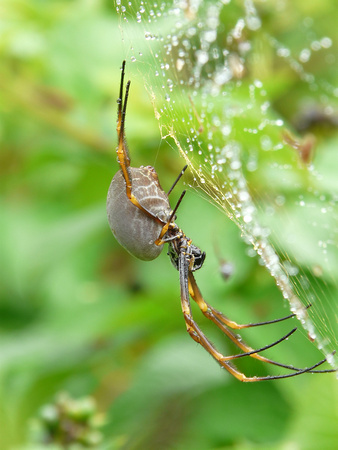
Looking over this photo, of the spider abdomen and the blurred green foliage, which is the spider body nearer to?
the spider abdomen

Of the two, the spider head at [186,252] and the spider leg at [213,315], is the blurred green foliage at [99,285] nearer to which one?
the spider leg at [213,315]

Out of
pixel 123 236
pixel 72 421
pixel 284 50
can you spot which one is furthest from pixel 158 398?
pixel 284 50

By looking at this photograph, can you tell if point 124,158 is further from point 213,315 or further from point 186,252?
point 213,315

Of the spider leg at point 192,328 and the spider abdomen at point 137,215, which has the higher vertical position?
the spider abdomen at point 137,215

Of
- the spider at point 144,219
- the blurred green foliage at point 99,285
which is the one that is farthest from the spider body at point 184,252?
the blurred green foliage at point 99,285

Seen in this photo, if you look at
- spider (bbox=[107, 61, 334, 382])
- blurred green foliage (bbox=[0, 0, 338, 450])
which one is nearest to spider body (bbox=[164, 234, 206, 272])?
spider (bbox=[107, 61, 334, 382])

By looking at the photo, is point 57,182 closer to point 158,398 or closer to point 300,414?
point 158,398

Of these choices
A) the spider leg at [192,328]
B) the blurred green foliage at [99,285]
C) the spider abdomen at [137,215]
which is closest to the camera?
the spider abdomen at [137,215]
